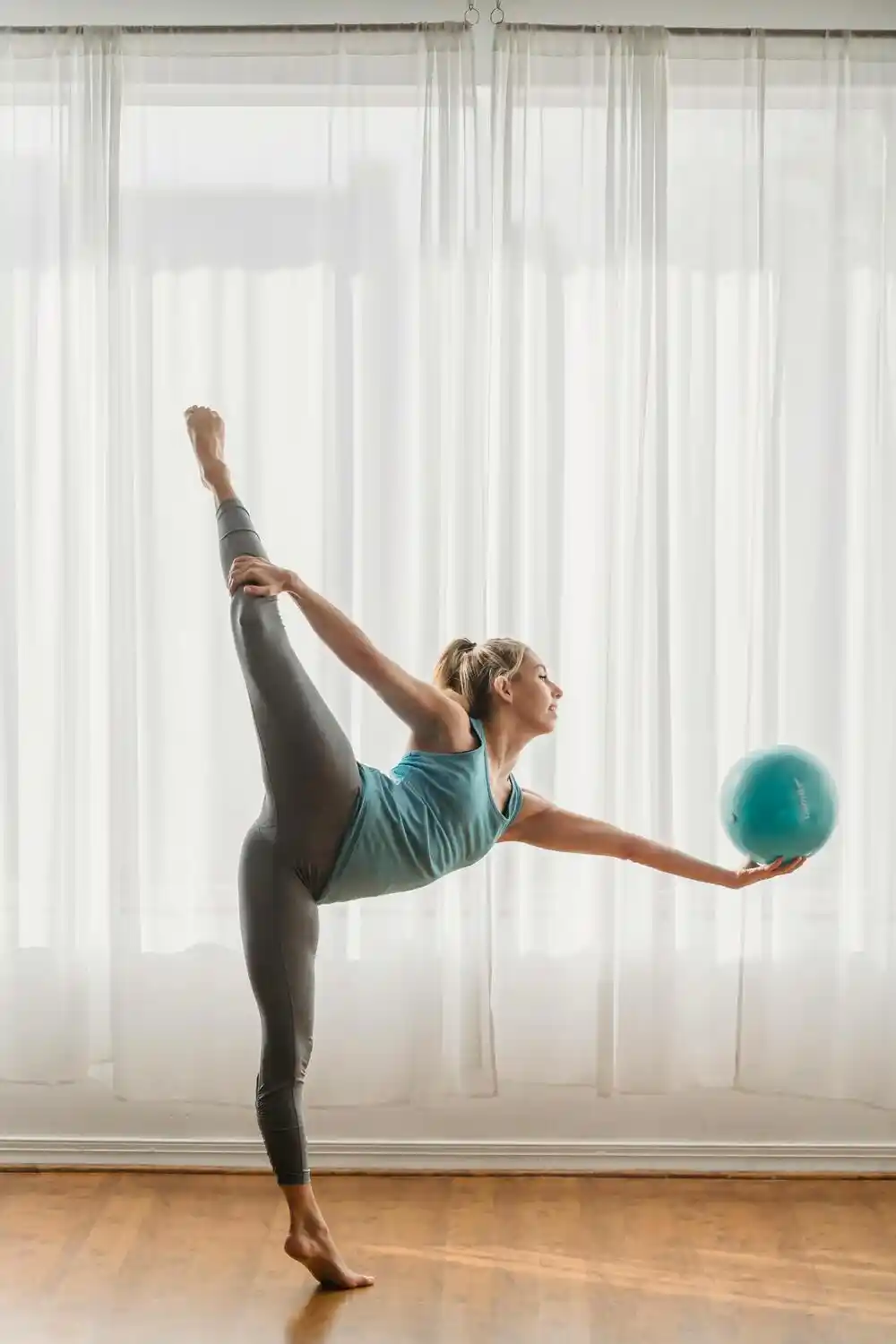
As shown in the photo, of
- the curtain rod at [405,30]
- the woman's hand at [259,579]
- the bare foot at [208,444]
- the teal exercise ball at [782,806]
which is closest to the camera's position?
the woman's hand at [259,579]

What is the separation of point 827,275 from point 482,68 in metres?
1.01

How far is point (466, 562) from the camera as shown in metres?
3.25

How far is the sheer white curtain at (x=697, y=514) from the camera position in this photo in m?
3.24

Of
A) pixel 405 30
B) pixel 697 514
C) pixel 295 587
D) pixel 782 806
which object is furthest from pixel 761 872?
pixel 405 30

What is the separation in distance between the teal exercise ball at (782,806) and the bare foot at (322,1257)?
1159 millimetres

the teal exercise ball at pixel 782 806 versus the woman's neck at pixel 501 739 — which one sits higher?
the woman's neck at pixel 501 739

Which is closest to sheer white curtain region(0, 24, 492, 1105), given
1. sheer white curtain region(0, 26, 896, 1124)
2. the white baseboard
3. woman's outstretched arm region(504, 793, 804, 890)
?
sheer white curtain region(0, 26, 896, 1124)

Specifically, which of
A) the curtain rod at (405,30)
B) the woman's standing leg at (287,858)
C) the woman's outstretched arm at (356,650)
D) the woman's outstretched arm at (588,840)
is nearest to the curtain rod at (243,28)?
the curtain rod at (405,30)

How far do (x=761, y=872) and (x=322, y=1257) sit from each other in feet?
3.91

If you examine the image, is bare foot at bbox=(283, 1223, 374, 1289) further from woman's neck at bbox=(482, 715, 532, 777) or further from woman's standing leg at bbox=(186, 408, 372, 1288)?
woman's neck at bbox=(482, 715, 532, 777)

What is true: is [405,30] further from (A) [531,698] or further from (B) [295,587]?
(A) [531,698]

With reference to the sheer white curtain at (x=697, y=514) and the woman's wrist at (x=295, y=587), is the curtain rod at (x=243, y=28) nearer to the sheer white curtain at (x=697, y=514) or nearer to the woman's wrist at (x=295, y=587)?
the sheer white curtain at (x=697, y=514)

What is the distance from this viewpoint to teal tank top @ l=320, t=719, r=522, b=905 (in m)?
2.55

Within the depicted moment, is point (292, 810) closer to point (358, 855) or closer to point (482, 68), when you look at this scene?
point (358, 855)
